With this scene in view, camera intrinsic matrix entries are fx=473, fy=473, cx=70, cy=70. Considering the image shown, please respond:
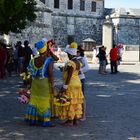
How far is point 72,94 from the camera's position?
A: 9516 millimetres

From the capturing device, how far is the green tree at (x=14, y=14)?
1385 centimetres

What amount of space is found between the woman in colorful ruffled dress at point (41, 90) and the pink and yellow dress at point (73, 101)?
356 millimetres

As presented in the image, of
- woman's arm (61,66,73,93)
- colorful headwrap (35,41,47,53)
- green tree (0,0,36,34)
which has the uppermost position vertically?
green tree (0,0,36,34)

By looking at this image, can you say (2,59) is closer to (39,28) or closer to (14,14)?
(14,14)

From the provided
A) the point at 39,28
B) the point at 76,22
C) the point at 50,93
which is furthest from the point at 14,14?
the point at 76,22

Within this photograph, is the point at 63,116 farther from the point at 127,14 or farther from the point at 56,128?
the point at 127,14

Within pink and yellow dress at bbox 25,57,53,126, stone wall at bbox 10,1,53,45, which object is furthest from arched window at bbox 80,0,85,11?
pink and yellow dress at bbox 25,57,53,126

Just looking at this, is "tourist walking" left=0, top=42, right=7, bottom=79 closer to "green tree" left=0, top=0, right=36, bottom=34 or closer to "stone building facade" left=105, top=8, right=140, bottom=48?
"green tree" left=0, top=0, right=36, bottom=34

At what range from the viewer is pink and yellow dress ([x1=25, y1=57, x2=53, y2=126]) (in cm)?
917

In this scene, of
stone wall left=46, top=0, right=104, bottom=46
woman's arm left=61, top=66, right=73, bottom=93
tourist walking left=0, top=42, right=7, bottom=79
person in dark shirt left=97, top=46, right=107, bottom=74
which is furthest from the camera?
stone wall left=46, top=0, right=104, bottom=46

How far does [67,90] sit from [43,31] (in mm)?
48170

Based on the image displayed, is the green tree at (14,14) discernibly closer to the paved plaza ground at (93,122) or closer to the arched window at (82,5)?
the paved plaza ground at (93,122)

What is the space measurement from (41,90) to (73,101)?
712 mm

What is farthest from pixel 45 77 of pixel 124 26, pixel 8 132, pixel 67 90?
pixel 124 26
